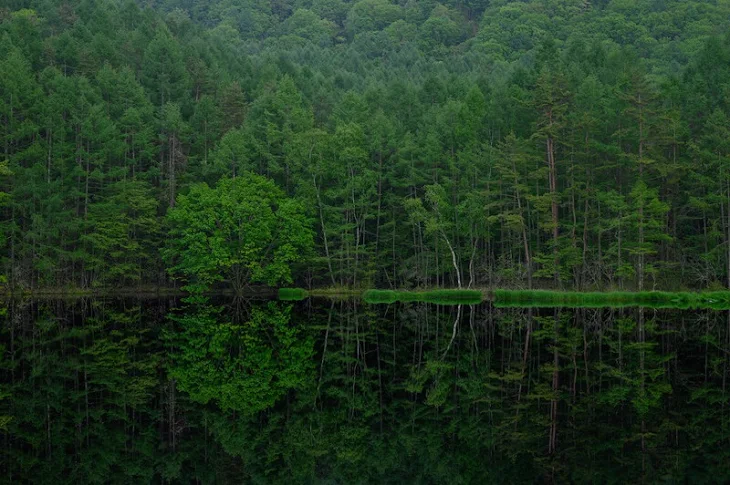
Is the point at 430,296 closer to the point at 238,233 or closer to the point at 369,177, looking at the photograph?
the point at 369,177

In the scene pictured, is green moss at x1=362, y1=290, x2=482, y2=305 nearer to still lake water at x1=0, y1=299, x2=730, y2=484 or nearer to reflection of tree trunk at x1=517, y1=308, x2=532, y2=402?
reflection of tree trunk at x1=517, y1=308, x2=532, y2=402

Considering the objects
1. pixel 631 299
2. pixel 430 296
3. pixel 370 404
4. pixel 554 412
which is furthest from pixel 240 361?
pixel 430 296

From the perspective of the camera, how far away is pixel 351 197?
62312mm

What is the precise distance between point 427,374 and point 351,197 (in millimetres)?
39687

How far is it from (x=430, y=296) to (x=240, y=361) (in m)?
29.4

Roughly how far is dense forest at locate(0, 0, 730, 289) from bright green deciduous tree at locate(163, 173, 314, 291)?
16cm

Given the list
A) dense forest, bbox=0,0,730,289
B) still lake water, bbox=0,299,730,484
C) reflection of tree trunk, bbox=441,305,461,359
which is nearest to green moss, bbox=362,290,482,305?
dense forest, bbox=0,0,730,289

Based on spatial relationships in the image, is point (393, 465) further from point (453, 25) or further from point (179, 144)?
point (453, 25)

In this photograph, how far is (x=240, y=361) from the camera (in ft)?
85.5

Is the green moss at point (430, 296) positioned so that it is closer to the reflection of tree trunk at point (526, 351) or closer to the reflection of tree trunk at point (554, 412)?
the reflection of tree trunk at point (526, 351)

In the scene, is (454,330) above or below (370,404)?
below

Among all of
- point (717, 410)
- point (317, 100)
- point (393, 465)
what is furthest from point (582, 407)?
point (317, 100)

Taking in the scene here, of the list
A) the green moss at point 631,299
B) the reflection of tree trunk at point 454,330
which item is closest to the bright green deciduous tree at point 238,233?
the reflection of tree trunk at point 454,330

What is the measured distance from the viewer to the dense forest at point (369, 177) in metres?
53.3
